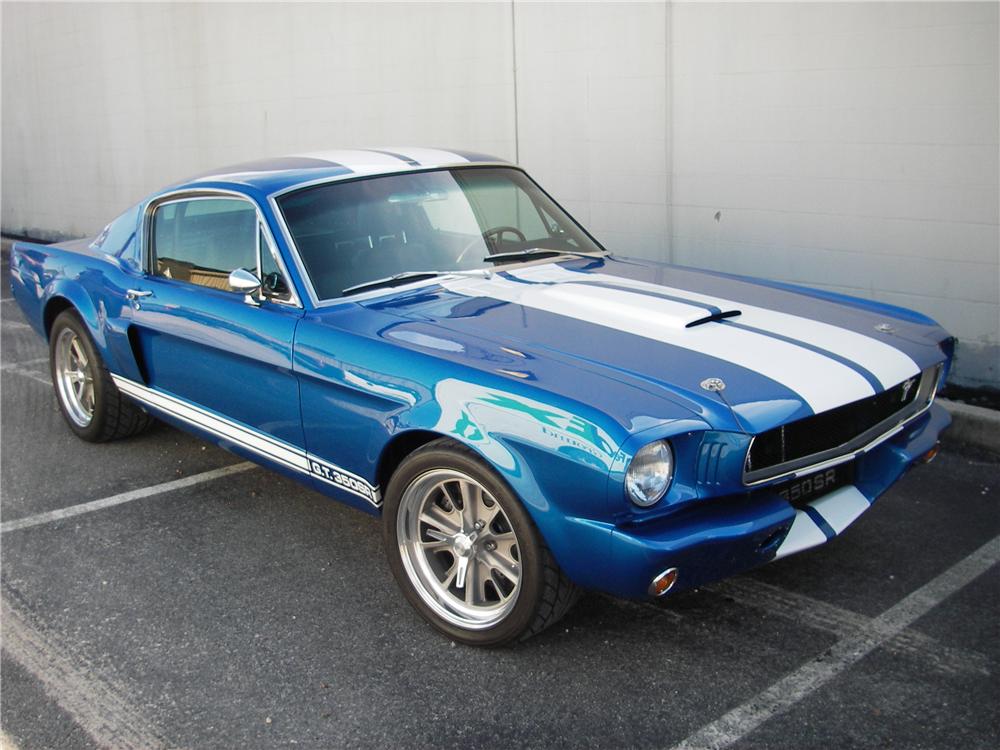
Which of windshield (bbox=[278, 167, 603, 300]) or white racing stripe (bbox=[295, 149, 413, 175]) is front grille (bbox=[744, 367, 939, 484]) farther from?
white racing stripe (bbox=[295, 149, 413, 175])

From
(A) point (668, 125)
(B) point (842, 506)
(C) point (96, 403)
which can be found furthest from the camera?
(A) point (668, 125)

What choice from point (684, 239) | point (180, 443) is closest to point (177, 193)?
point (180, 443)

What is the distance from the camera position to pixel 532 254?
458 cm

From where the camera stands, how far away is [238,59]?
35.4 ft

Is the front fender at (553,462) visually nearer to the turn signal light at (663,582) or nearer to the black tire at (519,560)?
the black tire at (519,560)

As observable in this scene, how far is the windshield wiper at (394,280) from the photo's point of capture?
3.99 m

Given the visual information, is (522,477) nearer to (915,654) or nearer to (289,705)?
(289,705)

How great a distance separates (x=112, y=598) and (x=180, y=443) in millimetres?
1799

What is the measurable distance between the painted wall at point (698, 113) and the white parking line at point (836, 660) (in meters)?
2.29

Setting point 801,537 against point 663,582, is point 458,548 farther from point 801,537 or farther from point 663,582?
point 801,537

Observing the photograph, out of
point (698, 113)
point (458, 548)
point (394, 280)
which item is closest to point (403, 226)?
point (394, 280)

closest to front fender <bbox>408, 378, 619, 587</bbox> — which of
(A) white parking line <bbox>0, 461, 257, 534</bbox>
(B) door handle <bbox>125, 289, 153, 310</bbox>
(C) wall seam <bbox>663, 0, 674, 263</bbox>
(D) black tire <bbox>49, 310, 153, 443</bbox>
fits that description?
(B) door handle <bbox>125, 289, 153, 310</bbox>

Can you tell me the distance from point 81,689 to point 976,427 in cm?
438

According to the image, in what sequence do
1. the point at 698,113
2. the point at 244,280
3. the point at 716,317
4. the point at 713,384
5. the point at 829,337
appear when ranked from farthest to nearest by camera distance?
the point at 698,113
the point at 244,280
the point at 716,317
the point at 829,337
the point at 713,384
